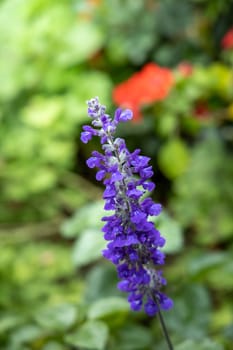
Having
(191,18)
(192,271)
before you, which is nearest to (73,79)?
(191,18)

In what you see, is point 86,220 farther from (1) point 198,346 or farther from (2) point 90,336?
(1) point 198,346

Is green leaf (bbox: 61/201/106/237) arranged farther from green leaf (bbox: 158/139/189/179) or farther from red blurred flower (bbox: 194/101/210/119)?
red blurred flower (bbox: 194/101/210/119)

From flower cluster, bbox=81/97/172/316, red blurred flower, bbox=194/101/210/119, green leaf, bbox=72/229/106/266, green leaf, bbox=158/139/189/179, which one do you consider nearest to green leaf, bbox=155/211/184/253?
green leaf, bbox=72/229/106/266

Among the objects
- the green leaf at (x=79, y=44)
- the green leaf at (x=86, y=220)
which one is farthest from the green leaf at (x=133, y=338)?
→ the green leaf at (x=79, y=44)

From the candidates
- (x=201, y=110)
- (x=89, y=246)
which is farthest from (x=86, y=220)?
(x=201, y=110)

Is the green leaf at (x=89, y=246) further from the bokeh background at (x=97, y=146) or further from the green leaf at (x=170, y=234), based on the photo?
the green leaf at (x=170, y=234)

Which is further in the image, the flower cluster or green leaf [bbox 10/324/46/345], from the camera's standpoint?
green leaf [bbox 10/324/46/345]
